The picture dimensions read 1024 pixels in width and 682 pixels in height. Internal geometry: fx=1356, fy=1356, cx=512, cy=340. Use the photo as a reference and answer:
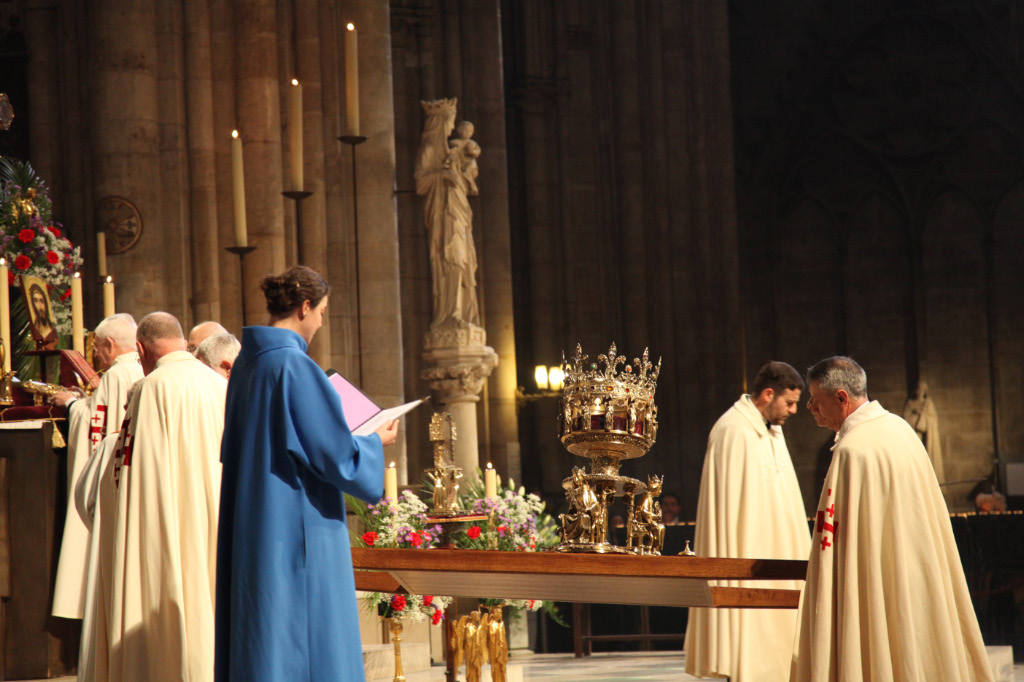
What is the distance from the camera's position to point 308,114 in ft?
36.8

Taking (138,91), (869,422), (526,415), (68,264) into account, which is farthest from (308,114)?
(526,415)

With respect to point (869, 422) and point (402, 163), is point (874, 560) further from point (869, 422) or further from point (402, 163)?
point (402, 163)

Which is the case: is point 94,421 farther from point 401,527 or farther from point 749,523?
point 749,523

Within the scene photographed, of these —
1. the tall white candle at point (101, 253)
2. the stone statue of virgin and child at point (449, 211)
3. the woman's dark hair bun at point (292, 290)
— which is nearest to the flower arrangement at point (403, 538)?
the tall white candle at point (101, 253)

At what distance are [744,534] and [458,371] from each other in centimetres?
739

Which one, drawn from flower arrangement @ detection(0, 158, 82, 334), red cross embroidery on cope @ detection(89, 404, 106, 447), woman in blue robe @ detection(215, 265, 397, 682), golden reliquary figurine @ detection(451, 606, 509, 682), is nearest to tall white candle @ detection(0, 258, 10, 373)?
red cross embroidery on cope @ detection(89, 404, 106, 447)

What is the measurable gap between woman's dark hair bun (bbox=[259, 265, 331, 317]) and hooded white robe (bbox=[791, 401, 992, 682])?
2.11 meters

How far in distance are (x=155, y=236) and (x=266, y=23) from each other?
2.01 metres

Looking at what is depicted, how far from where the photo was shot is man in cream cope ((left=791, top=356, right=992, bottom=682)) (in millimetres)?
5031

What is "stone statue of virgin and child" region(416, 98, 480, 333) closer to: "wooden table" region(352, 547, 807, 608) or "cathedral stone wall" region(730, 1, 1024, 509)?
"wooden table" region(352, 547, 807, 608)

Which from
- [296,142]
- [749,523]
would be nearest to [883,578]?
[749,523]

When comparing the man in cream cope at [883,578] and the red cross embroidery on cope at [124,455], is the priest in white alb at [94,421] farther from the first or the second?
the man in cream cope at [883,578]

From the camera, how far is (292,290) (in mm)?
4457

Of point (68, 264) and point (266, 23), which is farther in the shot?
point (266, 23)
